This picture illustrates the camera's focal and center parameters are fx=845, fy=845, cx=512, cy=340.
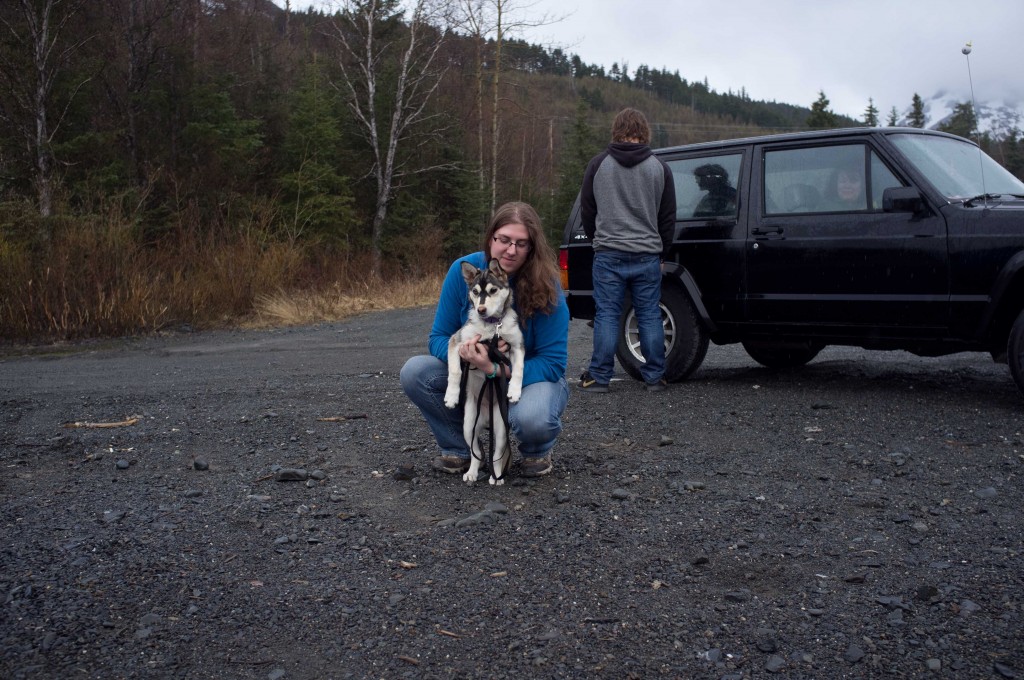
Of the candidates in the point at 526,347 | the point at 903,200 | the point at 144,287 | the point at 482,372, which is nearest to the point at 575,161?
the point at 144,287

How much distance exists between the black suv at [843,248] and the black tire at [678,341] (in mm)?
11

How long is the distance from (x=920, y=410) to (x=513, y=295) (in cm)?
341

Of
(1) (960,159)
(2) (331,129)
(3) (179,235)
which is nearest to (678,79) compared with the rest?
(2) (331,129)

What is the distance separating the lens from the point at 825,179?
22.2ft

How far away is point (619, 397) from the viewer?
7.01 meters

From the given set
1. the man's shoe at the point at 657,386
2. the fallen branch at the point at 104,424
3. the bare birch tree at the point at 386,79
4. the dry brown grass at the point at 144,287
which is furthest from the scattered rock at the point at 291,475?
the bare birch tree at the point at 386,79

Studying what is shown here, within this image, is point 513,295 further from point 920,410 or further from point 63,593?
point 920,410

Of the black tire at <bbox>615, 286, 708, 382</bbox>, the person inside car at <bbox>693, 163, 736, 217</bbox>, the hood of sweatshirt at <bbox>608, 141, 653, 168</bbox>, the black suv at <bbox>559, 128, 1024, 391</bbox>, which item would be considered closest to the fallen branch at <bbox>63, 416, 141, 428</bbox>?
the black tire at <bbox>615, 286, 708, 382</bbox>

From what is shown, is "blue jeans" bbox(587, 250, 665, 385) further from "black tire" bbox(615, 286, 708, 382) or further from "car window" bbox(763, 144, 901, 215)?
"car window" bbox(763, 144, 901, 215)

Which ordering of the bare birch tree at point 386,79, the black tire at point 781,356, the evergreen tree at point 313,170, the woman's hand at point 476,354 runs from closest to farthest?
the woman's hand at point 476,354
the black tire at point 781,356
the evergreen tree at point 313,170
the bare birch tree at point 386,79

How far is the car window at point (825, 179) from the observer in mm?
6477

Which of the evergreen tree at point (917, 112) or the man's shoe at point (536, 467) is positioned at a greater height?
the evergreen tree at point (917, 112)

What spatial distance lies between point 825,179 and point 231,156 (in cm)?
1908

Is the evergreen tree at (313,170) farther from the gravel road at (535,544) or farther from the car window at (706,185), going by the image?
the gravel road at (535,544)
